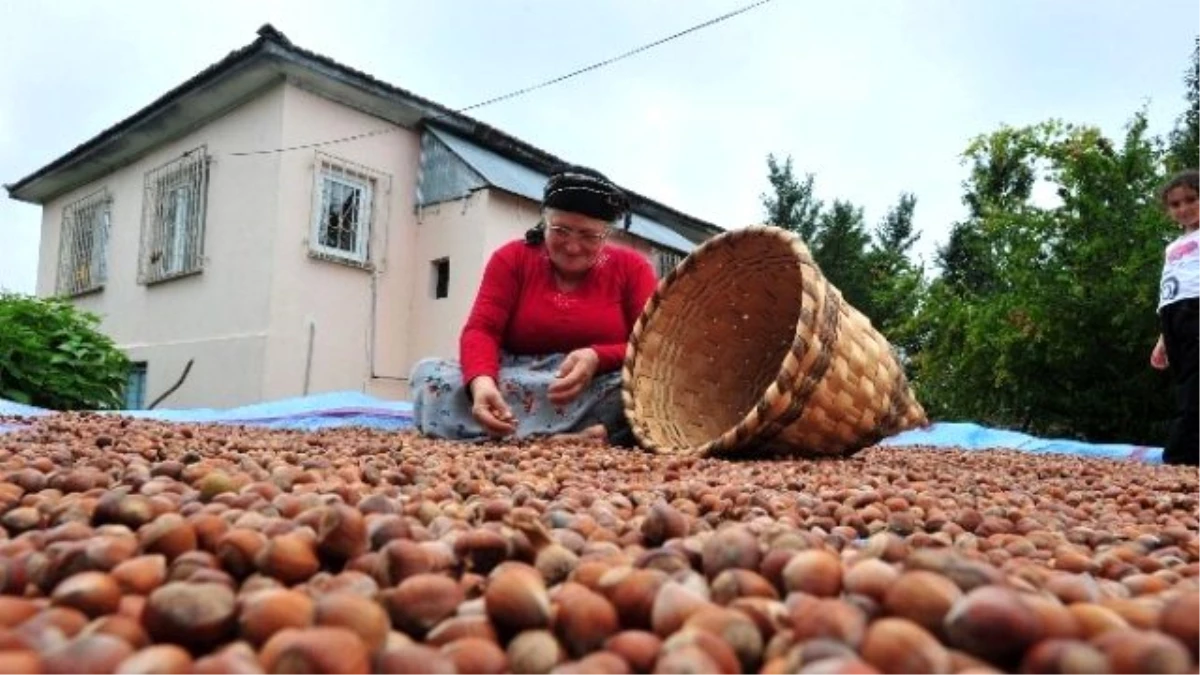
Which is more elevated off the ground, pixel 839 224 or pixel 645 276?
pixel 839 224

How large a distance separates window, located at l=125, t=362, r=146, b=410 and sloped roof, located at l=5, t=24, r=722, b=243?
2.14 meters

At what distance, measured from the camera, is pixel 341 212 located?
25.6ft

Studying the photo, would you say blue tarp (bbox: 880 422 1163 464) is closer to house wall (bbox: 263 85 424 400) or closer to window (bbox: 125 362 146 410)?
house wall (bbox: 263 85 424 400)

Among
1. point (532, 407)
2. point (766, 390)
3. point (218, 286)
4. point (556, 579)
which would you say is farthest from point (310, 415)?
point (556, 579)

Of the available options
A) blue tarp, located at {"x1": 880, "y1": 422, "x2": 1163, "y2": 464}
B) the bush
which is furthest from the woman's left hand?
the bush

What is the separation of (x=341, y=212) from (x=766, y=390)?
5.47m

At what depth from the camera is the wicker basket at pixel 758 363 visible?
2764 mm

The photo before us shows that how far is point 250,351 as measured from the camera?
7.30 m

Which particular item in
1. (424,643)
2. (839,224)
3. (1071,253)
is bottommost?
(424,643)

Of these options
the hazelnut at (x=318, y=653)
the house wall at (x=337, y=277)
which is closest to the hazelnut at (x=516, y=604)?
the hazelnut at (x=318, y=653)

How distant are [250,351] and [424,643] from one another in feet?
23.0

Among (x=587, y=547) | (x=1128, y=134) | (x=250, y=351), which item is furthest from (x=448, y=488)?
(x=1128, y=134)

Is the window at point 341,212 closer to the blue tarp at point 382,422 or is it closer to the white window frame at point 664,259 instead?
the blue tarp at point 382,422

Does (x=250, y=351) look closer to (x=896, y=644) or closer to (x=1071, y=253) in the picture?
(x=1071, y=253)
